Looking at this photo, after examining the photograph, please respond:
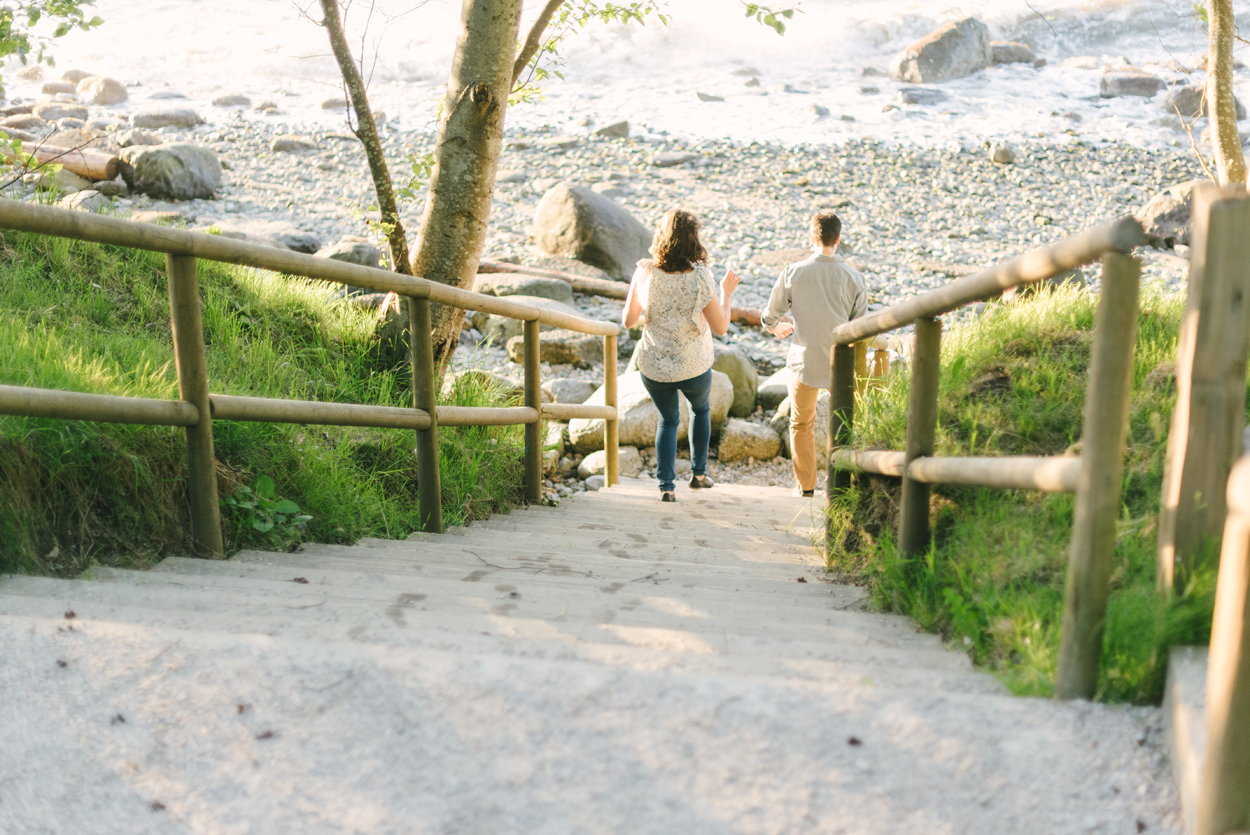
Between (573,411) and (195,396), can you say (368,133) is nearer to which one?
(573,411)

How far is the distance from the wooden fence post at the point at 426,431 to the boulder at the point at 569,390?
477 cm

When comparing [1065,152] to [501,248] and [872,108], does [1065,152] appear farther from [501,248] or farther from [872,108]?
[501,248]

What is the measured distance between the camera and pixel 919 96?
75.0 feet

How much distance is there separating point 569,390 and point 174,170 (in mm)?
9743

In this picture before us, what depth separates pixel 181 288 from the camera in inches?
105

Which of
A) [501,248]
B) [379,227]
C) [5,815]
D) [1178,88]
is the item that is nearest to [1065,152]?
[1178,88]

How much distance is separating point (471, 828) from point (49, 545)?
169 centimetres

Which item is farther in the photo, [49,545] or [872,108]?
[872,108]

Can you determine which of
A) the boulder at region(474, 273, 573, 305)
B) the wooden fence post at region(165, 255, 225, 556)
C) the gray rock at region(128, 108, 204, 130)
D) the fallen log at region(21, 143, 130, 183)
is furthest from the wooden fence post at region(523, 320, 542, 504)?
the gray rock at region(128, 108, 204, 130)

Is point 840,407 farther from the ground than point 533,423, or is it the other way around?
point 840,407

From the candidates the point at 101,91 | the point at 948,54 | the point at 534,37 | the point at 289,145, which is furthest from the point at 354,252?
the point at 948,54

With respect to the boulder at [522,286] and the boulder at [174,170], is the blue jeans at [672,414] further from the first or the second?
the boulder at [174,170]

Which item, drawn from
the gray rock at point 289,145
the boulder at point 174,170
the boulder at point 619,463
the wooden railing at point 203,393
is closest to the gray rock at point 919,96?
the gray rock at point 289,145

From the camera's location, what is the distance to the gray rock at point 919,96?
22.7 meters
